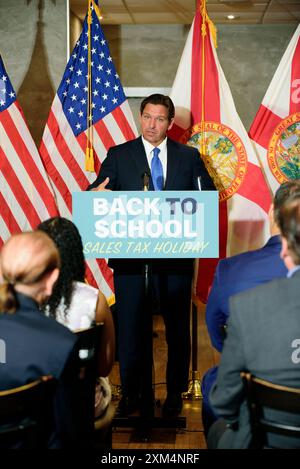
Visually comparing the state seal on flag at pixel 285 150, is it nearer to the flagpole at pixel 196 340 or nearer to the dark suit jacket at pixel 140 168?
the flagpole at pixel 196 340

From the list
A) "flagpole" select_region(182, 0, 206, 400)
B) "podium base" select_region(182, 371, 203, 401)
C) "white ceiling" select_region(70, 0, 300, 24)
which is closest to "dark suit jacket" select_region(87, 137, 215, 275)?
"flagpole" select_region(182, 0, 206, 400)

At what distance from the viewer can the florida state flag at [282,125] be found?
3887mm

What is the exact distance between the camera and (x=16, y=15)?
5.31m

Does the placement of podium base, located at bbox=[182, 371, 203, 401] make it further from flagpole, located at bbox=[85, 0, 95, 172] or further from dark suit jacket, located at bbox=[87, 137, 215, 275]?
flagpole, located at bbox=[85, 0, 95, 172]

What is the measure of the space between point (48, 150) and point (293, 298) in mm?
2783

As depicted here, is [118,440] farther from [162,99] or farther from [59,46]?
[59,46]

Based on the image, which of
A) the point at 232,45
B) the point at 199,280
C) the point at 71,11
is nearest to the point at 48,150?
the point at 199,280

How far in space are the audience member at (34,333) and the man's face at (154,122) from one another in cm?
162

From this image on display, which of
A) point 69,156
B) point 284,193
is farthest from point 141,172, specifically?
point 284,193

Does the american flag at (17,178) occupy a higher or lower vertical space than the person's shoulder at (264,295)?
higher

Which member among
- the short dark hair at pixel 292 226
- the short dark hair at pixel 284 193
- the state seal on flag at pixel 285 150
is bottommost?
the short dark hair at pixel 292 226

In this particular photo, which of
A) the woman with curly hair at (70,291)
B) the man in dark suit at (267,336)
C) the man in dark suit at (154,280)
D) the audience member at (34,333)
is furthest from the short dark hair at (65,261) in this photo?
the man in dark suit at (154,280)

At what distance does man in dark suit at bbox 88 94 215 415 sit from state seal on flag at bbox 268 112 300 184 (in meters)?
0.95

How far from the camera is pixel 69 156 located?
3980 millimetres
